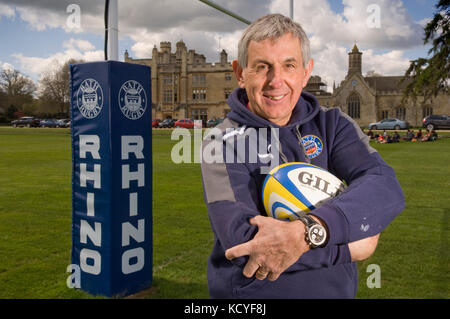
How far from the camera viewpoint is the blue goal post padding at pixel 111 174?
3.78 metres

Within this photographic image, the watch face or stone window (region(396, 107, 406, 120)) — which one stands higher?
stone window (region(396, 107, 406, 120))

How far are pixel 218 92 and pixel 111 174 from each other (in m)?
71.9

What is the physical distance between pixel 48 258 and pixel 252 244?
183 inches

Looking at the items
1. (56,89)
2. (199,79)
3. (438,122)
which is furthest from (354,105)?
(56,89)

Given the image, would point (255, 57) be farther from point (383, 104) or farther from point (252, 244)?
point (383, 104)

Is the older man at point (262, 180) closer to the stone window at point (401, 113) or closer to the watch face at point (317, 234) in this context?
the watch face at point (317, 234)

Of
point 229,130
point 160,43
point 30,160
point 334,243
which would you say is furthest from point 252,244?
point 160,43

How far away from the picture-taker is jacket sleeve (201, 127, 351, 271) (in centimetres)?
176

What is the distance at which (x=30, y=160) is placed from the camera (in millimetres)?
17672

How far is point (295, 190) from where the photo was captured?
192 centimetres

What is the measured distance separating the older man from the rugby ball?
2.7 inches

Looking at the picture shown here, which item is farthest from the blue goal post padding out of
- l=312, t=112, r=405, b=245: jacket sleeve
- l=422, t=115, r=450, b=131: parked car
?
l=422, t=115, r=450, b=131: parked car

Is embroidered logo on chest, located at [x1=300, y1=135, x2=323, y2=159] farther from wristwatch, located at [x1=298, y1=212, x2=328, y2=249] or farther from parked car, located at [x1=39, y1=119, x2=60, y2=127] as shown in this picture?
parked car, located at [x1=39, y1=119, x2=60, y2=127]

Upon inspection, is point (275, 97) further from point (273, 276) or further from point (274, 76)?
point (273, 276)
